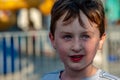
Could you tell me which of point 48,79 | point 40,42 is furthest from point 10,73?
point 48,79

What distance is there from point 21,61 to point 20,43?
343 millimetres

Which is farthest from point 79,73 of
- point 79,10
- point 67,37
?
point 79,10

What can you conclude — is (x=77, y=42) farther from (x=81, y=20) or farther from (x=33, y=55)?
(x=33, y=55)

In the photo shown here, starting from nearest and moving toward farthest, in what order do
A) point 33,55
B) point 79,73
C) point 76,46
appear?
1. point 76,46
2. point 79,73
3. point 33,55

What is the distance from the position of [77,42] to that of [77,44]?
0.04ft

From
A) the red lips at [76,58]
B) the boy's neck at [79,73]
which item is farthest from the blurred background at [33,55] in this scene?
the red lips at [76,58]

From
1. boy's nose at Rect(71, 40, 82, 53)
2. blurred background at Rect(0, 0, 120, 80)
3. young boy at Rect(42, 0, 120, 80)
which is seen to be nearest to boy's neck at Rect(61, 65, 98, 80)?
young boy at Rect(42, 0, 120, 80)

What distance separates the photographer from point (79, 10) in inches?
88.0

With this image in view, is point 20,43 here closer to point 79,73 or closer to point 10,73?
point 10,73

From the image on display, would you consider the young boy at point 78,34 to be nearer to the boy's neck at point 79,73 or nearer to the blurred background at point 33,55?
the boy's neck at point 79,73

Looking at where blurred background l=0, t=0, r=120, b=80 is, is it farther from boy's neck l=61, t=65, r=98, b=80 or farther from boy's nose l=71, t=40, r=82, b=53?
boy's nose l=71, t=40, r=82, b=53

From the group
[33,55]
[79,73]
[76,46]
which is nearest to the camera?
[76,46]

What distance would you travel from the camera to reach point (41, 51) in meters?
7.83

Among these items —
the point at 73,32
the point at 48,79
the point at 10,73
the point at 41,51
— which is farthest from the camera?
the point at 41,51
